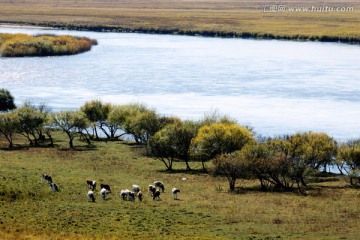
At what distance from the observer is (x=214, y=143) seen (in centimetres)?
6228

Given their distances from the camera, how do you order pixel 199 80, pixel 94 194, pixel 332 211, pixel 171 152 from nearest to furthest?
pixel 332 211 < pixel 94 194 < pixel 171 152 < pixel 199 80

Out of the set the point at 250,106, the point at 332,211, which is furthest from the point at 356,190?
the point at 250,106

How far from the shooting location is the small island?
148875 mm

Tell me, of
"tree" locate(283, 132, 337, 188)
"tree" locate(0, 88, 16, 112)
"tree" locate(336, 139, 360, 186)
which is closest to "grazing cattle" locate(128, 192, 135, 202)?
"tree" locate(283, 132, 337, 188)

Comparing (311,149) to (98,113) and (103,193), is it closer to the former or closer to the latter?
(103,193)

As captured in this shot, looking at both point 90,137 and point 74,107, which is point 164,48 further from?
point 90,137

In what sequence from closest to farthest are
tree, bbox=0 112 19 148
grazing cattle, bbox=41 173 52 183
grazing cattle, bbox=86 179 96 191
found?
grazing cattle, bbox=86 179 96 191 → grazing cattle, bbox=41 173 52 183 → tree, bbox=0 112 19 148

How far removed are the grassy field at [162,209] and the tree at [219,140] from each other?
10.7ft

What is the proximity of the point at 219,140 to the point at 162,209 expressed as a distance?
20427mm

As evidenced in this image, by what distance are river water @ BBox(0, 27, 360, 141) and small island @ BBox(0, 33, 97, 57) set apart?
338 centimetres

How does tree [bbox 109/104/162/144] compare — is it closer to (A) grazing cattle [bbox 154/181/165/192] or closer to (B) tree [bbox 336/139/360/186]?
(B) tree [bbox 336/139/360/186]

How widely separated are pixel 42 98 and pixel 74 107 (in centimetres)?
906

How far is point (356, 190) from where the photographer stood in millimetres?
52500

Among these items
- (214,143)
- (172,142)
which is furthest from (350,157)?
(172,142)
